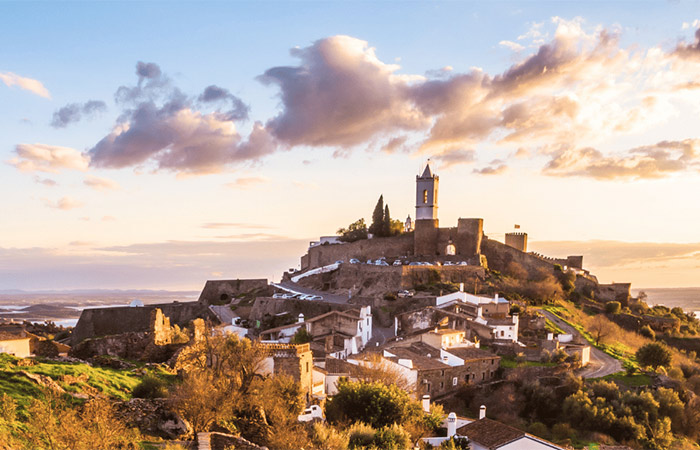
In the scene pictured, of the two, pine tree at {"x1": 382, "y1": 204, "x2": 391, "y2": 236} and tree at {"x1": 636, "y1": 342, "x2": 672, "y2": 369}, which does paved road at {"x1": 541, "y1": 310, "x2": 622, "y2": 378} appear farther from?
pine tree at {"x1": 382, "y1": 204, "x2": 391, "y2": 236}

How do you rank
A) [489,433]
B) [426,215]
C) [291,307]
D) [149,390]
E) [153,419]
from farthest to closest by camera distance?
[426,215] < [291,307] < [489,433] < [149,390] < [153,419]

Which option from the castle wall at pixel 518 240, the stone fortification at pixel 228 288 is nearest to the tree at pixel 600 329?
the castle wall at pixel 518 240

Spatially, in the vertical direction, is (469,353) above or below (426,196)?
below

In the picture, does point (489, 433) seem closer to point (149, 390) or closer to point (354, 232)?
point (149, 390)

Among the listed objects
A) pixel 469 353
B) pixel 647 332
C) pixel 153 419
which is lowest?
pixel 647 332

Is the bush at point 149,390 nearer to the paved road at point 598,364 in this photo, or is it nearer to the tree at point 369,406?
the tree at point 369,406

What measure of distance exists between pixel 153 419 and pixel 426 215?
42.7 metres

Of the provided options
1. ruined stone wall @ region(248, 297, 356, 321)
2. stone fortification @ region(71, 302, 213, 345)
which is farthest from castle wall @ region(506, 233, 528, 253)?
stone fortification @ region(71, 302, 213, 345)

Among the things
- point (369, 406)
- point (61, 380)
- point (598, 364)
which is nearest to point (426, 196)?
point (598, 364)

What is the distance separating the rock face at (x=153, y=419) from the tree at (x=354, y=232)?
44.5m

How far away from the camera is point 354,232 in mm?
58375

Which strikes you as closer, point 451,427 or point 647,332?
point 451,427

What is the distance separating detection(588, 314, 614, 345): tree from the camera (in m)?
37.4

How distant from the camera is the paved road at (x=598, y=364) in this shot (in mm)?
29328
